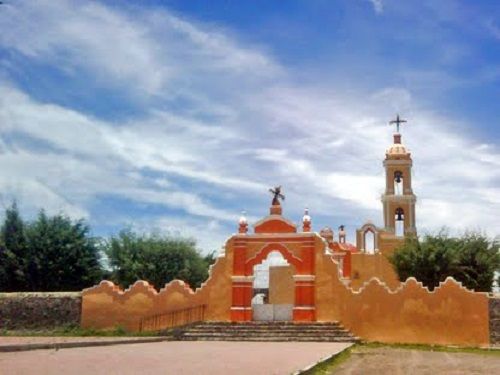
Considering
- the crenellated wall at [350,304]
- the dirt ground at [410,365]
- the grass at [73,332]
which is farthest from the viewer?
the grass at [73,332]

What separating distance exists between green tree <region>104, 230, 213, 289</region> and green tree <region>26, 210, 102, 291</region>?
197cm

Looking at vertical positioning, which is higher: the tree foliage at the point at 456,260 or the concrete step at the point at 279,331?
the tree foliage at the point at 456,260

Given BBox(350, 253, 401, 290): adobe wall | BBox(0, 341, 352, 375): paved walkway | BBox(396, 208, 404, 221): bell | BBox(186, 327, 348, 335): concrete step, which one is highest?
BBox(396, 208, 404, 221): bell

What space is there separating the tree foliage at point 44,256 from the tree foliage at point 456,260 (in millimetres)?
16394

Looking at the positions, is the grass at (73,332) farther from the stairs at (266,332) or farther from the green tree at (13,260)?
the green tree at (13,260)

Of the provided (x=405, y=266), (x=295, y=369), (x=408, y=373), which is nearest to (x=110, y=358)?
(x=295, y=369)

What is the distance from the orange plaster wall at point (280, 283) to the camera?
128 feet

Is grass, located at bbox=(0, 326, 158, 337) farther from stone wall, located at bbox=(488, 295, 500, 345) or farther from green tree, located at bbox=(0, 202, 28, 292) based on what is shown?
stone wall, located at bbox=(488, 295, 500, 345)

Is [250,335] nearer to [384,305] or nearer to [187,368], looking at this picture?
[384,305]

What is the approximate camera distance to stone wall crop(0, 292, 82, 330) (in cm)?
2864

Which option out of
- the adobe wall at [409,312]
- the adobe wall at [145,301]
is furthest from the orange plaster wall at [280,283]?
the adobe wall at [409,312]

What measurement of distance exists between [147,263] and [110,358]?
22422 mm

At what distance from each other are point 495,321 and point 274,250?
940cm

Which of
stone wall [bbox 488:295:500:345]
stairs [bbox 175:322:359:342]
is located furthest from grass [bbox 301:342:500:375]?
stairs [bbox 175:322:359:342]
